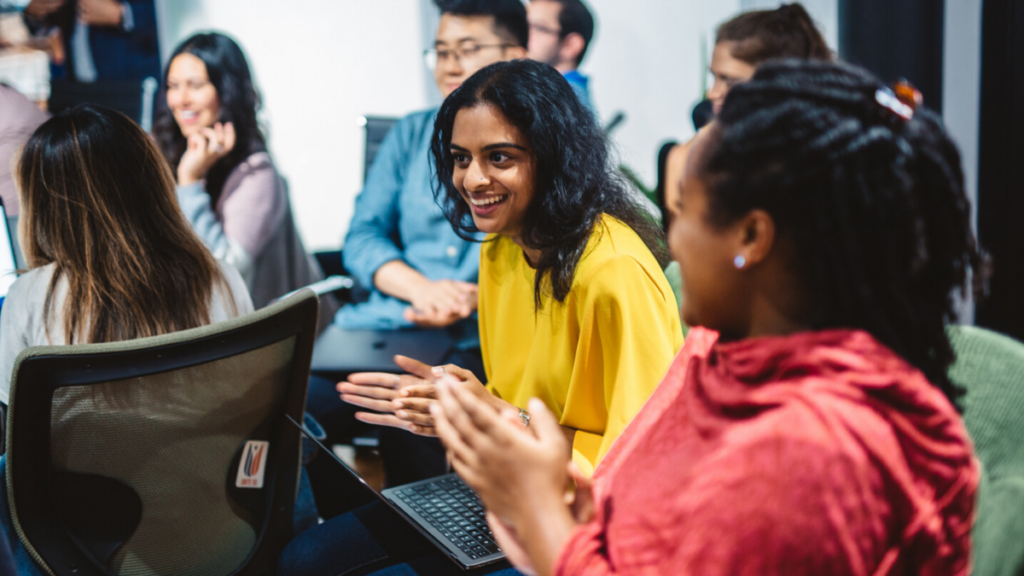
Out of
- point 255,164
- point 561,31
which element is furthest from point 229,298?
point 561,31

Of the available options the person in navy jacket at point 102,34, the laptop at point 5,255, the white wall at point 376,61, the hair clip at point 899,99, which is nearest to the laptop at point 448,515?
the hair clip at point 899,99

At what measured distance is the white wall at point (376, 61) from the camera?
11.8ft

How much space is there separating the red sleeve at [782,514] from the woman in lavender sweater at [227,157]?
6.00 ft

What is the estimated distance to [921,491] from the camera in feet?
1.75

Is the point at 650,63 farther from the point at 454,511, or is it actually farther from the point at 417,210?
the point at 454,511

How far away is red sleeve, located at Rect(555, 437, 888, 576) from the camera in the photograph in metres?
0.49

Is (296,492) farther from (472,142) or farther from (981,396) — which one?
(981,396)

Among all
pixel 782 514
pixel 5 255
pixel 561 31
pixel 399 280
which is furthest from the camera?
pixel 561 31

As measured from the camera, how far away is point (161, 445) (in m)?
1.00

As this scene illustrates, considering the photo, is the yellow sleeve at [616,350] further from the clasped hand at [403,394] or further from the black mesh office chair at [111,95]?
the black mesh office chair at [111,95]

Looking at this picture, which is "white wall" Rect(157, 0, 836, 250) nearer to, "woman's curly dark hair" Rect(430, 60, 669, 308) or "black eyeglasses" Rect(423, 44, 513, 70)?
"black eyeglasses" Rect(423, 44, 513, 70)

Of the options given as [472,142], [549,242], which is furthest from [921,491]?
[472,142]

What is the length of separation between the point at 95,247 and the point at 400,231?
107cm

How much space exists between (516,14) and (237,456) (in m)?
1.57
